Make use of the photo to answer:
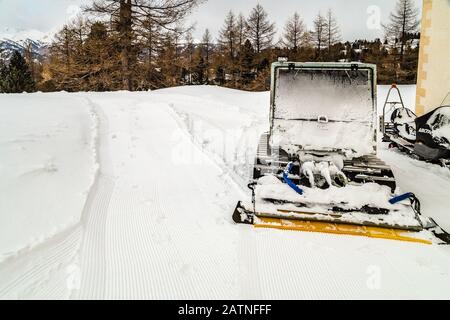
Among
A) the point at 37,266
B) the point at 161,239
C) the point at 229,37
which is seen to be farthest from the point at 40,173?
the point at 229,37

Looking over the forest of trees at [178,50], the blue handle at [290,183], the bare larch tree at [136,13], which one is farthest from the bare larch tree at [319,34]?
the blue handle at [290,183]

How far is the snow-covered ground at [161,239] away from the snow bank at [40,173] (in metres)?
0.02

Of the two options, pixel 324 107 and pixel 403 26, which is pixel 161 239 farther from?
pixel 403 26

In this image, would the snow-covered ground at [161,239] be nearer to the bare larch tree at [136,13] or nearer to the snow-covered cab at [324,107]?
the snow-covered cab at [324,107]

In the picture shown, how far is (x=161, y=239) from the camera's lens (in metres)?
3.58

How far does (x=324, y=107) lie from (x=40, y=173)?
4402 millimetres

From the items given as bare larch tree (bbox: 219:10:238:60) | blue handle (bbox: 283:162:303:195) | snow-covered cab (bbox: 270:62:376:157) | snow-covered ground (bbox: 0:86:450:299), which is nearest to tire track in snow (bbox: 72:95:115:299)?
snow-covered ground (bbox: 0:86:450:299)

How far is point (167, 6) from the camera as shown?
17.6 meters

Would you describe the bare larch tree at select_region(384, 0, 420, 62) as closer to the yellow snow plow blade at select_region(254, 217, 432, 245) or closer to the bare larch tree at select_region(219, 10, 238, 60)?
the bare larch tree at select_region(219, 10, 238, 60)

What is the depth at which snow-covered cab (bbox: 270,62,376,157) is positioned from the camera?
5.29 meters

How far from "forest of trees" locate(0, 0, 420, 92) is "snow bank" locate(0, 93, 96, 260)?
6.09 m

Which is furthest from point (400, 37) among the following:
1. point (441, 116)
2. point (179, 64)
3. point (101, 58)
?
point (441, 116)
